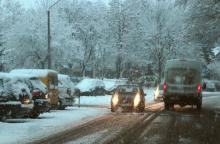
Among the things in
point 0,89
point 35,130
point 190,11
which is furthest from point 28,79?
point 190,11

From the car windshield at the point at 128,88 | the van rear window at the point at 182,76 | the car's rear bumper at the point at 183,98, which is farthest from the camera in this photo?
the van rear window at the point at 182,76

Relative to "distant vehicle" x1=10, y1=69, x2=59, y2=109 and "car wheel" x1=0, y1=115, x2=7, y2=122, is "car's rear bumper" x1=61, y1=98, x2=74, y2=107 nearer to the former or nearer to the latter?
"distant vehicle" x1=10, y1=69, x2=59, y2=109

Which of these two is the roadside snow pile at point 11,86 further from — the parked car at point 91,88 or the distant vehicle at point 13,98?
the parked car at point 91,88

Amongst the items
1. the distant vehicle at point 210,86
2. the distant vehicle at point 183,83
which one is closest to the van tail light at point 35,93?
the distant vehicle at point 183,83

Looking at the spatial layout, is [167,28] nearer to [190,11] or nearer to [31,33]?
[31,33]

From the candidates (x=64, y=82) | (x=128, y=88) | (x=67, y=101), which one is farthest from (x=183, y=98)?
(x=64, y=82)

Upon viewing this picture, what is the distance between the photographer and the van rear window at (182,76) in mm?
32600

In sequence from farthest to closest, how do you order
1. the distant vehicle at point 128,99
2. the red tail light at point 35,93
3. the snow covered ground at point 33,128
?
1. the distant vehicle at point 128,99
2. the red tail light at point 35,93
3. the snow covered ground at point 33,128

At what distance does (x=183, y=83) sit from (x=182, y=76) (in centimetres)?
41

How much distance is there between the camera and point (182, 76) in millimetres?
32719

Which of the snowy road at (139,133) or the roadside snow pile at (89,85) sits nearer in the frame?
the snowy road at (139,133)

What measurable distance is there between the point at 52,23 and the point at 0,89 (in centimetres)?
4676

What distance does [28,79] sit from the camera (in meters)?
23.6

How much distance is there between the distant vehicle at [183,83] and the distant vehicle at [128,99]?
2175 mm
